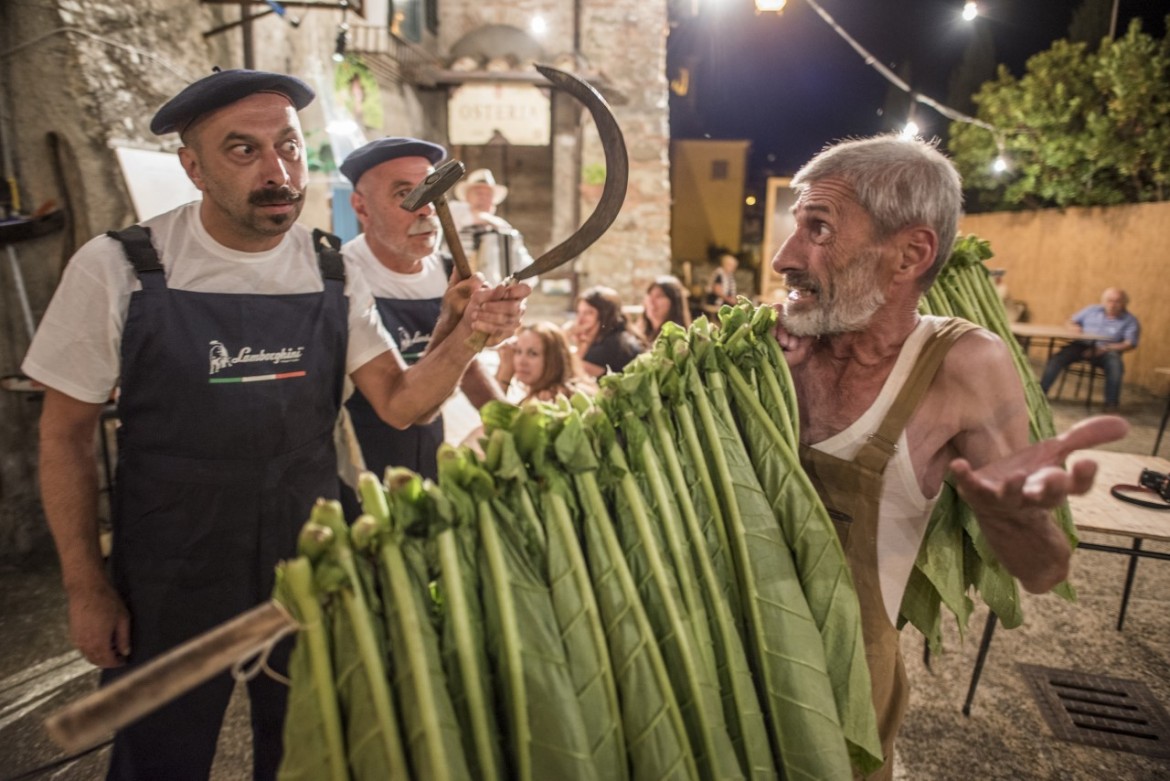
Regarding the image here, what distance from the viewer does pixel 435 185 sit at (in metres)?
1.72

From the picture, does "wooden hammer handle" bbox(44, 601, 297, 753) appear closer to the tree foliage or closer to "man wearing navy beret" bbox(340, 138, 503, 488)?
"man wearing navy beret" bbox(340, 138, 503, 488)

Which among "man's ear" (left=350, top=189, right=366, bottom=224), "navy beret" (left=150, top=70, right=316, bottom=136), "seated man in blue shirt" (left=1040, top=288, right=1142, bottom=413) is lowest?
"seated man in blue shirt" (left=1040, top=288, right=1142, bottom=413)

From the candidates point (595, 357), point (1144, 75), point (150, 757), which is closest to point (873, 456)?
point (150, 757)

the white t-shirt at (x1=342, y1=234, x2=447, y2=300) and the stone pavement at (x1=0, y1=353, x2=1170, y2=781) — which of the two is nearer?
the stone pavement at (x1=0, y1=353, x2=1170, y2=781)

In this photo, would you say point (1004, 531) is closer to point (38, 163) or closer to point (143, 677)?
point (143, 677)

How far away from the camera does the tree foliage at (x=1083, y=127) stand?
10.8m

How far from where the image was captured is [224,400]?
5.43 ft

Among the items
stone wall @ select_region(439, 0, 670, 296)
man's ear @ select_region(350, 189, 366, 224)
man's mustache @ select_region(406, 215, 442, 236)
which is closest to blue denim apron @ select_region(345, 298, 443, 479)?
man's mustache @ select_region(406, 215, 442, 236)

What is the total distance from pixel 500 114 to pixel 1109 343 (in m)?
9.99

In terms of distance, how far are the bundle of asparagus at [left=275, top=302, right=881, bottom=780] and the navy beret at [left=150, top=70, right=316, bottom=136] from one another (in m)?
1.29

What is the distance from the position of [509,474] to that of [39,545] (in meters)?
4.57

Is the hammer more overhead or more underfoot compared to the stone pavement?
more overhead

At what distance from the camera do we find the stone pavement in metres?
2.69

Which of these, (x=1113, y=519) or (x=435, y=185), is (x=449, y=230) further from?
(x=1113, y=519)
